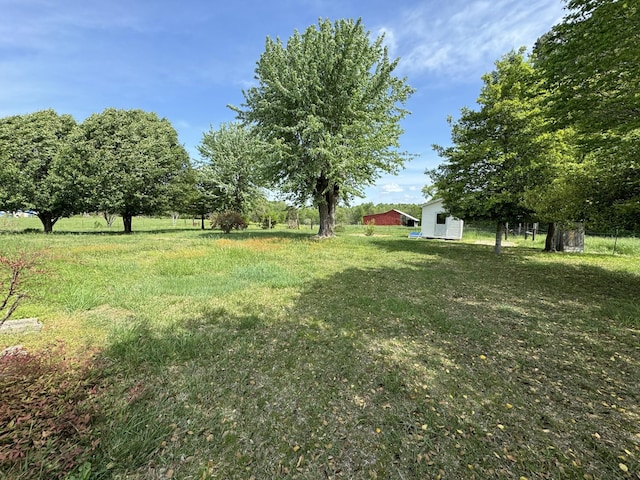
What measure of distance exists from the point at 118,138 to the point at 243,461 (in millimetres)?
25101

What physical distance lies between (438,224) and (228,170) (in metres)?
20.8

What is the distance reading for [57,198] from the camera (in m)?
18.1

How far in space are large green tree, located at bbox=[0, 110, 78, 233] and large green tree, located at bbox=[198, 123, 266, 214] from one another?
1016cm

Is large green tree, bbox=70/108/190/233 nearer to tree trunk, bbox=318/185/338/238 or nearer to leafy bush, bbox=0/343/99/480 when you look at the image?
tree trunk, bbox=318/185/338/238

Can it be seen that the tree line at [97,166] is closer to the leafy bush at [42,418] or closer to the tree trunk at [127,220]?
the tree trunk at [127,220]

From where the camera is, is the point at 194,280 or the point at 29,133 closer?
the point at 194,280

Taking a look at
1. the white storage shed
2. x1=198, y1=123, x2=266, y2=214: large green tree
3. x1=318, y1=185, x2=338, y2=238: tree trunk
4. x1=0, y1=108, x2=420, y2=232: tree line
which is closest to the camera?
x1=318, y1=185, x2=338, y2=238: tree trunk

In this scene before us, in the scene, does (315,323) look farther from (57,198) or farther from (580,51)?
(57,198)

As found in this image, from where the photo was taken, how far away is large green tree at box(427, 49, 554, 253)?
11164mm

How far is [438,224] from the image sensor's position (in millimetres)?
25266

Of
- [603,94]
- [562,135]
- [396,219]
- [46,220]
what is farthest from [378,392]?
[396,219]

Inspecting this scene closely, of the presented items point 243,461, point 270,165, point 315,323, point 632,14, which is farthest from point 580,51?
point 270,165

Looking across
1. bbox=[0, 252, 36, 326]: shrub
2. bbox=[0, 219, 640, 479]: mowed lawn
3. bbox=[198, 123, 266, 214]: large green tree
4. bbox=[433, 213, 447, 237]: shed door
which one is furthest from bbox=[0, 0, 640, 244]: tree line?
bbox=[433, 213, 447, 237]: shed door

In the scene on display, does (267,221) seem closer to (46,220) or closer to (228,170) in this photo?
(228,170)
